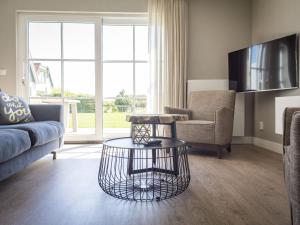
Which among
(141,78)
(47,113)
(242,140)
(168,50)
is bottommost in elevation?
(242,140)

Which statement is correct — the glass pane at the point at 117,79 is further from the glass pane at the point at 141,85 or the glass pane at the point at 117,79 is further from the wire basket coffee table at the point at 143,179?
the wire basket coffee table at the point at 143,179

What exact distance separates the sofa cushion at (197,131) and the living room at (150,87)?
1 cm

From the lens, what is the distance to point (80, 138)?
4.10 metres

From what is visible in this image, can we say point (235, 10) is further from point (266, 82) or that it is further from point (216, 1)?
point (266, 82)

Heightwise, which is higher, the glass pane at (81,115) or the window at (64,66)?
the window at (64,66)

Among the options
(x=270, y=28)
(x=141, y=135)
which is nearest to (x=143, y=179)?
(x=141, y=135)

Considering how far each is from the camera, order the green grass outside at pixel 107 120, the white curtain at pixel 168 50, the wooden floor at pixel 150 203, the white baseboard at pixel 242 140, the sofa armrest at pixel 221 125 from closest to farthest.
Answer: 1. the wooden floor at pixel 150 203
2. the sofa armrest at pixel 221 125
3. the white curtain at pixel 168 50
4. the white baseboard at pixel 242 140
5. the green grass outside at pixel 107 120

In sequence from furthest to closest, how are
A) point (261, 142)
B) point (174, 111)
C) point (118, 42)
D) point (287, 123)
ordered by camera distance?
1. point (118, 42)
2. point (261, 142)
3. point (174, 111)
4. point (287, 123)

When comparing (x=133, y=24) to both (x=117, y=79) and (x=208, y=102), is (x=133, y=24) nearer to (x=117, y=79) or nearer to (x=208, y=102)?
(x=117, y=79)

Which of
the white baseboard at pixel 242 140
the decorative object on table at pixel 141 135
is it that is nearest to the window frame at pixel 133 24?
the white baseboard at pixel 242 140

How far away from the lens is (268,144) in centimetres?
354

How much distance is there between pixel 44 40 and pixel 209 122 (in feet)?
9.56

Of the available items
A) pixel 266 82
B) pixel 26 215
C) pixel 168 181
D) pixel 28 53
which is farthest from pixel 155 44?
pixel 26 215

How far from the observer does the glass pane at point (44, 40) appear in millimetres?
4039
